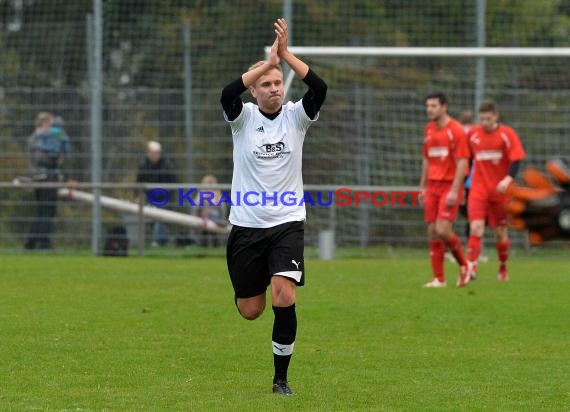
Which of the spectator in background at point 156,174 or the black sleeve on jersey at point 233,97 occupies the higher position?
the black sleeve on jersey at point 233,97

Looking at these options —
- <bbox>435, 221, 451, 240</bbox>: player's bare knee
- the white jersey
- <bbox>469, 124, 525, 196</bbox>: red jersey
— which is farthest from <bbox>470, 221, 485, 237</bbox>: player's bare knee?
the white jersey

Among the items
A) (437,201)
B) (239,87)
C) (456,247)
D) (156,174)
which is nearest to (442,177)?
(437,201)

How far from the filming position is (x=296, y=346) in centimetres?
1020

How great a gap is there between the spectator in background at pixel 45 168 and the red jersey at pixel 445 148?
298 inches

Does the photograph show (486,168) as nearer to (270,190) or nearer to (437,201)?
(437,201)

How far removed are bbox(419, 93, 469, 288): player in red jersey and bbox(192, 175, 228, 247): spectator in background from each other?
228 inches

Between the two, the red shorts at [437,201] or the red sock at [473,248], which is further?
the red sock at [473,248]

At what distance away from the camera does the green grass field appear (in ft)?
26.1

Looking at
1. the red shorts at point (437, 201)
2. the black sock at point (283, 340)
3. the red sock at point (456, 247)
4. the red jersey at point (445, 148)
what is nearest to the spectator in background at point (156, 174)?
the red shorts at point (437, 201)

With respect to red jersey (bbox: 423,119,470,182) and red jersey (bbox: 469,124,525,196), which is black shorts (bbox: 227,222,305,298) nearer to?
red jersey (bbox: 423,119,470,182)

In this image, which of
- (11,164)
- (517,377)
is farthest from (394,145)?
(517,377)

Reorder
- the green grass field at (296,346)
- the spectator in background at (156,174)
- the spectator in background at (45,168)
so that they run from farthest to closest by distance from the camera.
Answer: the spectator in background at (156,174)
the spectator in background at (45,168)
the green grass field at (296,346)

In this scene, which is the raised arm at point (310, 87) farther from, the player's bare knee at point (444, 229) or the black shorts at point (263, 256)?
the player's bare knee at point (444, 229)

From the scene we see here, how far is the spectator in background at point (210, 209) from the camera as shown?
20.6 metres
